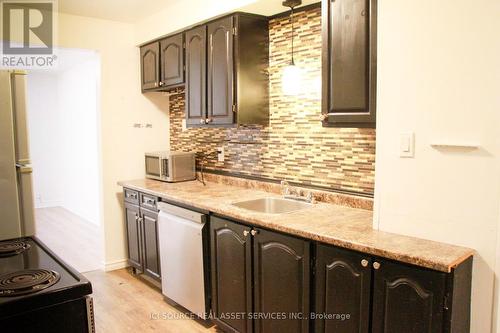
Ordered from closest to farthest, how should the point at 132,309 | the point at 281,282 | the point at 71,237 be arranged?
the point at 281,282
the point at 132,309
the point at 71,237

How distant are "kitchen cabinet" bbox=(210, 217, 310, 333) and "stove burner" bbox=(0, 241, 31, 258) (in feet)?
3.76

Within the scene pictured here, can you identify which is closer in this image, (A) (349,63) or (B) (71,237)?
(A) (349,63)

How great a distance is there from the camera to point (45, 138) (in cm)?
711

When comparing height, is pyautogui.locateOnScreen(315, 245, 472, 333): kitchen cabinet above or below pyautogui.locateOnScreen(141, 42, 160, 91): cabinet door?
below

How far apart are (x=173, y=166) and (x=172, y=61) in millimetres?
965

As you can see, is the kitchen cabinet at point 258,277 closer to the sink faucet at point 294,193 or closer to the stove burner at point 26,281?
the sink faucet at point 294,193

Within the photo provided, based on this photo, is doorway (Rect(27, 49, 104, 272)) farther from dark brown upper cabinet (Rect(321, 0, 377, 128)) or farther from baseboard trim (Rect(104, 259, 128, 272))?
dark brown upper cabinet (Rect(321, 0, 377, 128))

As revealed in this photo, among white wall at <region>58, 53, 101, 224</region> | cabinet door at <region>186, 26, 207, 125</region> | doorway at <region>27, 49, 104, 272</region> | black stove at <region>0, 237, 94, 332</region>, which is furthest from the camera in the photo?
white wall at <region>58, 53, 101, 224</region>

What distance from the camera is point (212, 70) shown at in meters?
3.07

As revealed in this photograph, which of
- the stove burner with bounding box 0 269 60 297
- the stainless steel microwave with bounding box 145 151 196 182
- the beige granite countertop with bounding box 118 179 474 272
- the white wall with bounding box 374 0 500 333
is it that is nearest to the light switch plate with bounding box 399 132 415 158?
the white wall with bounding box 374 0 500 333

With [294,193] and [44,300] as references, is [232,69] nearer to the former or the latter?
[294,193]

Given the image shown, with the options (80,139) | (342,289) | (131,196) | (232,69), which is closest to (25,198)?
(131,196)

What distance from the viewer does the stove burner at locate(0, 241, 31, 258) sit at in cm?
166

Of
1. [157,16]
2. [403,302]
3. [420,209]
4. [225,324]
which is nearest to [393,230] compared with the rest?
[420,209]
